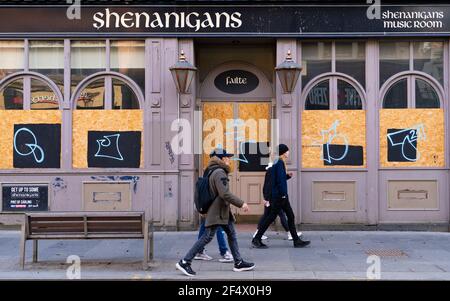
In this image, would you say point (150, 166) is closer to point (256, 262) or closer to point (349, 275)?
point (256, 262)

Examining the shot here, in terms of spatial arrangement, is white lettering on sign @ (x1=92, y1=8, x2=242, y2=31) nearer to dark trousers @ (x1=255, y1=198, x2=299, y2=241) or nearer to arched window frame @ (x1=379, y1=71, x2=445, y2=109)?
arched window frame @ (x1=379, y1=71, x2=445, y2=109)

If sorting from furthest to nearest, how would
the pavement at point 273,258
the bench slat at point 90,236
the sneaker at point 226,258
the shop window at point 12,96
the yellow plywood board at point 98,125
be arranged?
1. the shop window at point 12,96
2. the yellow plywood board at point 98,125
3. the sneaker at point 226,258
4. the bench slat at point 90,236
5. the pavement at point 273,258

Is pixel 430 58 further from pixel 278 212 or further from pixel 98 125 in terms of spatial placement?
pixel 98 125

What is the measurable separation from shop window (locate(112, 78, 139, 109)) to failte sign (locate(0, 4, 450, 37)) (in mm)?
1052

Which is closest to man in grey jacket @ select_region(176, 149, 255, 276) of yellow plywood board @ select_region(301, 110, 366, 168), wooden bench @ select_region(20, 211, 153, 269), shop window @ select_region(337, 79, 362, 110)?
wooden bench @ select_region(20, 211, 153, 269)

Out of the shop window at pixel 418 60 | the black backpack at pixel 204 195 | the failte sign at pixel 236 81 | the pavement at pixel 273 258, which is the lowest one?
the pavement at pixel 273 258

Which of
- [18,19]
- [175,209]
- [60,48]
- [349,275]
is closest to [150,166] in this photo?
[175,209]

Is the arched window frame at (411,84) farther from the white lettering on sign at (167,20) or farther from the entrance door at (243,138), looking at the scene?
the white lettering on sign at (167,20)

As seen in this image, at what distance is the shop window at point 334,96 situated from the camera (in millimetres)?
12836

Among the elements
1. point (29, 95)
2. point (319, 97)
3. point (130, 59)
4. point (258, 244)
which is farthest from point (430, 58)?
point (29, 95)

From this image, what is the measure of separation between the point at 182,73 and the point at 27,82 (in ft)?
11.1

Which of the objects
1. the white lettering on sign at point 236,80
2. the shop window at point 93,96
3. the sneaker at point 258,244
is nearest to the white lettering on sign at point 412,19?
the white lettering on sign at point 236,80

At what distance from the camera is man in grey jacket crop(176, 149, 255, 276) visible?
29.0 feet

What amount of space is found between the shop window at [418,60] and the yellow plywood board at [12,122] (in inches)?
276
